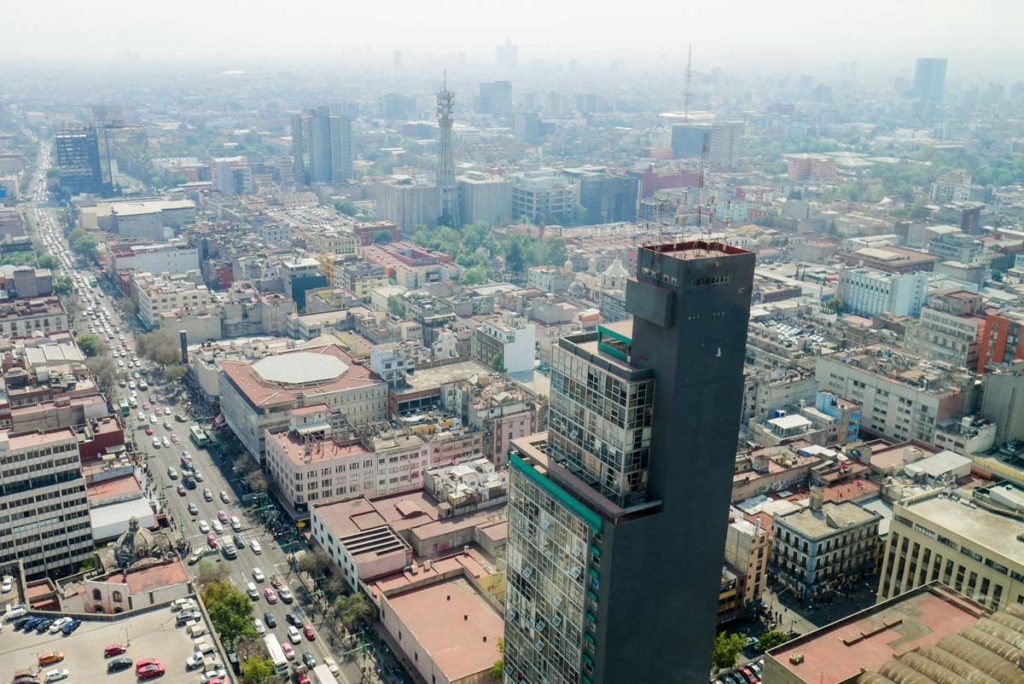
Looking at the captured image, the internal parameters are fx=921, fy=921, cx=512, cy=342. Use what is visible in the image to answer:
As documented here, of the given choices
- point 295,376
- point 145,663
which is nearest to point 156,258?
point 295,376

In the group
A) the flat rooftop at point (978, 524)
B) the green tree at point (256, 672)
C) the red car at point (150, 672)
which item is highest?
the flat rooftop at point (978, 524)

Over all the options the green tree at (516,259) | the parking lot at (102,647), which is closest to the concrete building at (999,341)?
the green tree at (516,259)

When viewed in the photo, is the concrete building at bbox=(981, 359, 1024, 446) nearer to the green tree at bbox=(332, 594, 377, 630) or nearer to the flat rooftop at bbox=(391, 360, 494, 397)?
the flat rooftop at bbox=(391, 360, 494, 397)

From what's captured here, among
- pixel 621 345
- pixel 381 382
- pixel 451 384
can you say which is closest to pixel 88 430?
pixel 381 382

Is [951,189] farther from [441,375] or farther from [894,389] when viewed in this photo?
[441,375]

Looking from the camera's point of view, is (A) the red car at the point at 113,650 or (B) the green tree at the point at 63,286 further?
(B) the green tree at the point at 63,286

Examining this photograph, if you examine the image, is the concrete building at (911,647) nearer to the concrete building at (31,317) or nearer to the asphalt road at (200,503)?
the asphalt road at (200,503)
